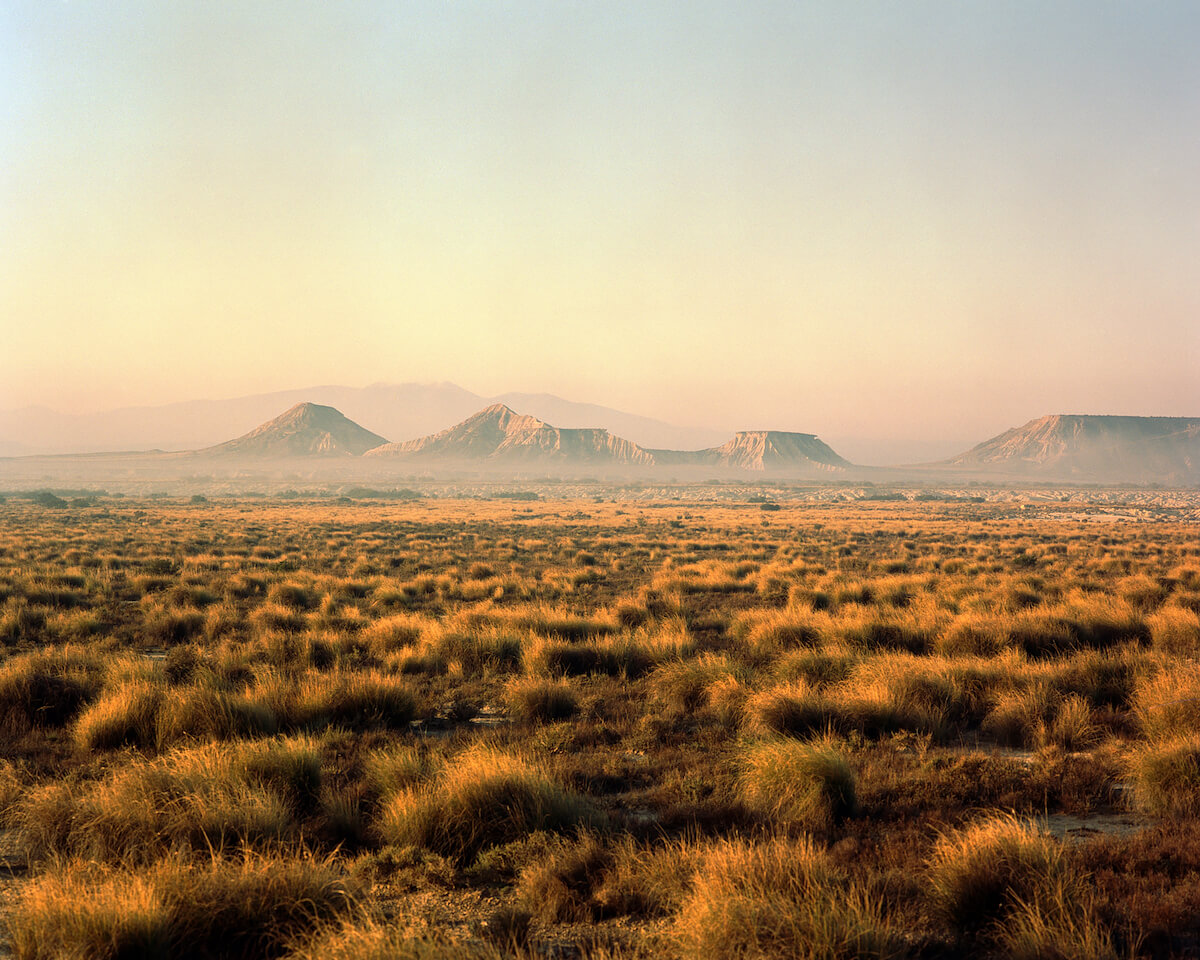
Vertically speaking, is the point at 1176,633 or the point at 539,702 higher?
the point at 1176,633

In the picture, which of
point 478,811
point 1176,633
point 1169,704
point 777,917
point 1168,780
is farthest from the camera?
point 1176,633

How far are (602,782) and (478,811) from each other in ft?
5.36

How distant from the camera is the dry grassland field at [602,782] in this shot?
165 inches

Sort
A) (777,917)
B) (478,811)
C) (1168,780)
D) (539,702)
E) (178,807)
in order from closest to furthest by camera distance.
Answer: (777,917) < (178,807) < (478,811) < (1168,780) < (539,702)

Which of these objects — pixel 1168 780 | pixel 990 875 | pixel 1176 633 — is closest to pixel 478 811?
pixel 990 875

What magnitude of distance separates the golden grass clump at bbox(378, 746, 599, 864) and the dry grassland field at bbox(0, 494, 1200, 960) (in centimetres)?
3

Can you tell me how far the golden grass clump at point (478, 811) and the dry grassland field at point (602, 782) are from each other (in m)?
0.03

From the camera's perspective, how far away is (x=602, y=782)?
704cm

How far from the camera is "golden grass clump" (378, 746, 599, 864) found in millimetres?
5559

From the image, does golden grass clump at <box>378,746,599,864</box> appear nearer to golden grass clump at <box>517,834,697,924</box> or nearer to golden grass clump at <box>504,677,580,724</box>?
golden grass clump at <box>517,834,697,924</box>

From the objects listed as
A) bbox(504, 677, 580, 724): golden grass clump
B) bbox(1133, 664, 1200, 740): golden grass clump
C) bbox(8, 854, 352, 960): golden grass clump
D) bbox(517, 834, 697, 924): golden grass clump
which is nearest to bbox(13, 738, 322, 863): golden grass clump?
bbox(8, 854, 352, 960): golden grass clump

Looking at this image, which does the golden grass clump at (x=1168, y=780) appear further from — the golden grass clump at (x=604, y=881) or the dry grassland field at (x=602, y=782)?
the golden grass clump at (x=604, y=881)

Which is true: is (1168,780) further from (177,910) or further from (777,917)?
(177,910)

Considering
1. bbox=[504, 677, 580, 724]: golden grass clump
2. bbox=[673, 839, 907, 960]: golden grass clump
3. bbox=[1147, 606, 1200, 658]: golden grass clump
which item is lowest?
bbox=[504, 677, 580, 724]: golden grass clump
